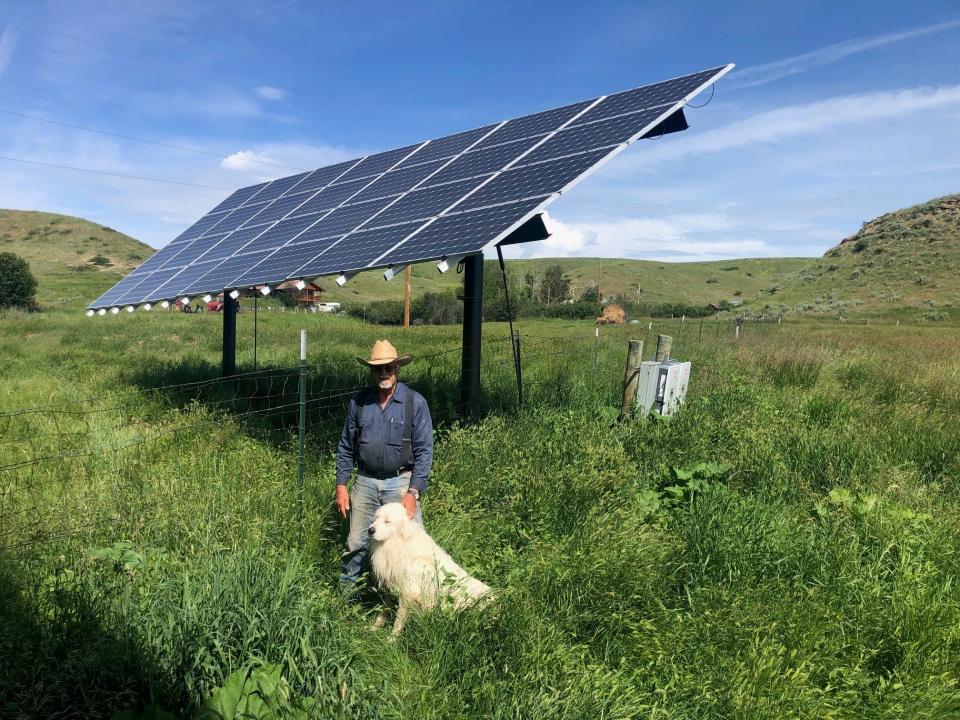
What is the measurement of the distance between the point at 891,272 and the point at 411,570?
66.9m

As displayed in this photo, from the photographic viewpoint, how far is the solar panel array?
23.2 feet

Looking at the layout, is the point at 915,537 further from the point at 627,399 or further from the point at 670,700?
the point at 627,399

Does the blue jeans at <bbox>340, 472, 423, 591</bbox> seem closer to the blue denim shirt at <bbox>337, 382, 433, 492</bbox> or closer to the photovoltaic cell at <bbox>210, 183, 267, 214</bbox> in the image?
the blue denim shirt at <bbox>337, 382, 433, 492</bbox>

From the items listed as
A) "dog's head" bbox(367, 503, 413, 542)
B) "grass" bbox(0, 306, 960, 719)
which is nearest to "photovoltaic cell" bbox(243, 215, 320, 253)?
"grass" bbox(0, 306, 960, 719)

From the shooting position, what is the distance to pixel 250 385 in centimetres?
1278

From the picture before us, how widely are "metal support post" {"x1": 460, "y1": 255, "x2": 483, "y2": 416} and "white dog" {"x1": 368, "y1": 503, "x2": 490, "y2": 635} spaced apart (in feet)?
12.2

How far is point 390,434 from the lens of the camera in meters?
4.96

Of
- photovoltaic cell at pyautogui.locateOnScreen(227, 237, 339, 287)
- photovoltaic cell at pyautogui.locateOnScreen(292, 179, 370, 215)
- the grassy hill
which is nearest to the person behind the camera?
photovoltaic cell at pyautogui.locateOnScreen(227, 237, 339, 287)

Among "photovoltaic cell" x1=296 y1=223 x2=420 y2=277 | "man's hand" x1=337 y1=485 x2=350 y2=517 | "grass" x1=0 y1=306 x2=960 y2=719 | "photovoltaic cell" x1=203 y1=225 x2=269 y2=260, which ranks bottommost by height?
"grass" x1=0 y1=306 x2=960 y2=719

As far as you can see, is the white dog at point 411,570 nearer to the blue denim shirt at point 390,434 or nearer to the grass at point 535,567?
the grass at point 535,567

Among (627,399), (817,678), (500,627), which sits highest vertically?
(627,399)

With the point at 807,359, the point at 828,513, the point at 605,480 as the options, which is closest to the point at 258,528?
the point at 605,480

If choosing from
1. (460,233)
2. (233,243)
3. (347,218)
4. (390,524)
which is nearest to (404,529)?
(390,524)

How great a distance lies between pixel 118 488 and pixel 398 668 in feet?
11.8
